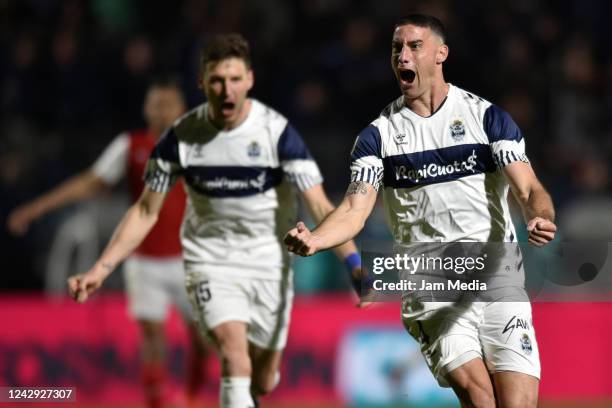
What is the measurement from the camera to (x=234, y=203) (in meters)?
6.88

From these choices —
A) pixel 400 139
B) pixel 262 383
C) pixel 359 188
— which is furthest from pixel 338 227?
pixel 262 383

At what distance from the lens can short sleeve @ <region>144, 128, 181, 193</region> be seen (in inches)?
270

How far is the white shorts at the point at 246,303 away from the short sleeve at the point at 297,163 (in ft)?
2.22

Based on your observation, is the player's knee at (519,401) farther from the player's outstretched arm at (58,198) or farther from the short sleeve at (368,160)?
the player's outstretched arm at (58,198)

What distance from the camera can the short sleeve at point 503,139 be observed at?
5488mm

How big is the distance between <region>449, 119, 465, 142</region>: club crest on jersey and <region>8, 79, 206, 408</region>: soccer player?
12.9ft

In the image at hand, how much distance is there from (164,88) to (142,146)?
0.52m

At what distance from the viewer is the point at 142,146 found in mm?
9258

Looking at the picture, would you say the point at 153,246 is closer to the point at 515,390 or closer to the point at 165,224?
the point at 165,224

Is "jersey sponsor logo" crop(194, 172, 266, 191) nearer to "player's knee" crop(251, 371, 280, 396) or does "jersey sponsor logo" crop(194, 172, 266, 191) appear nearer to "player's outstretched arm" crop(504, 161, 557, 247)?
"player's knee" crop(251, 371, 280, 396)

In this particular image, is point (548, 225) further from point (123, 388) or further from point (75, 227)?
point (75, 227)

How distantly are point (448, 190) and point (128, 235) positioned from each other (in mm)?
2097

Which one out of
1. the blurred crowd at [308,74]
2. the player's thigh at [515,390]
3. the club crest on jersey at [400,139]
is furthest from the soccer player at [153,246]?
the player's thigh at [515,390]

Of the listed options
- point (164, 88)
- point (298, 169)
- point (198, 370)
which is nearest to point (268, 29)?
point (164, 88)
